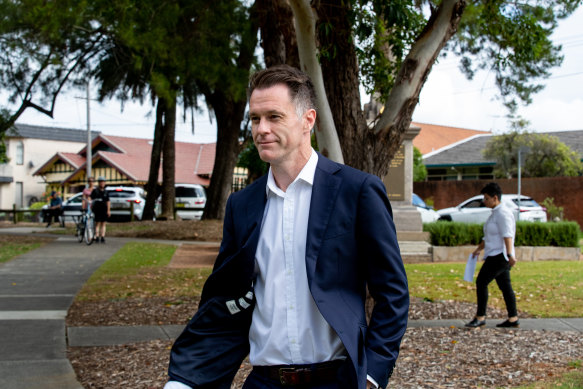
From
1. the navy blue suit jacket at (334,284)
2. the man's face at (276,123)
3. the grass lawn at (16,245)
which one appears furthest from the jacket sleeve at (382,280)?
the grass lawn at (16,245)

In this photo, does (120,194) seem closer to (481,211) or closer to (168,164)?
(168,164)

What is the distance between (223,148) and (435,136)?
146 feet

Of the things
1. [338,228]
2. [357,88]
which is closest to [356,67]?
[357,88]

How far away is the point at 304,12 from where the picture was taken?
6.16m

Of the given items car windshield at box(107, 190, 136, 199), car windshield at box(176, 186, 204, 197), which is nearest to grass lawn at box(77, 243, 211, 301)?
car windshield at box(107, 190, 136, 199)

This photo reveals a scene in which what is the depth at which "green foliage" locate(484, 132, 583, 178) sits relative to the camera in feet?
112

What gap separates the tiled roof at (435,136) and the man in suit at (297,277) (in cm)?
5980

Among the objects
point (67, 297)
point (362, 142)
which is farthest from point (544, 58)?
point (67, 297)

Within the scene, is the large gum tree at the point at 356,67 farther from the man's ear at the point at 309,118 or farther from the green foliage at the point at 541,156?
the green foliage at the point at 541,156

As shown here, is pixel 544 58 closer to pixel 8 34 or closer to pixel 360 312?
pixel 360 312

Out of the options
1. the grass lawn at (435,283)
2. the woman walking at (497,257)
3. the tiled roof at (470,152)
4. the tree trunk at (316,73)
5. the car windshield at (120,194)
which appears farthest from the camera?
the tiled roof at (470,152)

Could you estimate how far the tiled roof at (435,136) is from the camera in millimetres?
63094

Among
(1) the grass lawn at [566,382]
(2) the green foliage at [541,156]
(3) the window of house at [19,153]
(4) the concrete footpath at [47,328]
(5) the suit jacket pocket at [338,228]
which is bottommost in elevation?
(4) the concrete footpath at [47,328]

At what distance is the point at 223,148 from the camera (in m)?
24.7
